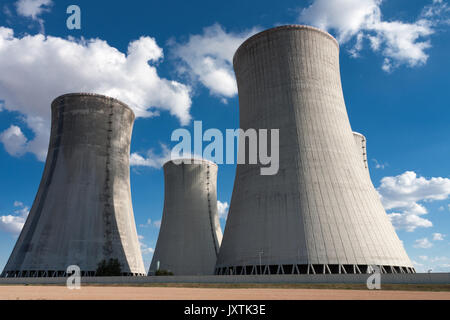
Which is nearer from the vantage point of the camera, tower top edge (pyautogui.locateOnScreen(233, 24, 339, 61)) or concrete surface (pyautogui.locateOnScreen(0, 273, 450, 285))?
concrete surface (pyautogui.locateOnScreen(0, 273, 450, 285))

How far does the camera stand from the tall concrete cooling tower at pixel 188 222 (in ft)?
137

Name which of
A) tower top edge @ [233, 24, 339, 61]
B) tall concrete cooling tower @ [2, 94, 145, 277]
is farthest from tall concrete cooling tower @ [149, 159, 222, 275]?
tower top edge @ [233, 24, 339, 61]

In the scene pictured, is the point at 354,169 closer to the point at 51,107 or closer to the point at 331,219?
the point at 331,219

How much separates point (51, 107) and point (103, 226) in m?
13.1

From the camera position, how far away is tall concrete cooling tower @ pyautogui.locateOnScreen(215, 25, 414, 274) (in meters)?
22.1

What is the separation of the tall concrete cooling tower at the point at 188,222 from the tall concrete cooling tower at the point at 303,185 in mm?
16542

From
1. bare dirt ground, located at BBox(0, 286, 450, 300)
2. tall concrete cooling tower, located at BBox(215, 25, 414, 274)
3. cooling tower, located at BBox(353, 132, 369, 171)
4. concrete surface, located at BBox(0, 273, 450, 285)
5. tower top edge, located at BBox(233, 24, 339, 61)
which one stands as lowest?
bare dirt ground, located at BBox(0, 286, 450, 300)

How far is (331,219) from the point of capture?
880 inches

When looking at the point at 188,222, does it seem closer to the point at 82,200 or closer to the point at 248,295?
the point at 82,200

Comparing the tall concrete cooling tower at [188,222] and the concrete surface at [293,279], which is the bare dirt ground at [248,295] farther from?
the tall concrete cooling tower at [188,222]

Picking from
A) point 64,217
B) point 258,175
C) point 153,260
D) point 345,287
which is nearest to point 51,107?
point 64,217

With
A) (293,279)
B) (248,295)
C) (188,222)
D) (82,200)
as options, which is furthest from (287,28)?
(188,222)

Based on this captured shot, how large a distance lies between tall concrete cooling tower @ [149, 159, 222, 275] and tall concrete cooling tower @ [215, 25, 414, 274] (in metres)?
16.5

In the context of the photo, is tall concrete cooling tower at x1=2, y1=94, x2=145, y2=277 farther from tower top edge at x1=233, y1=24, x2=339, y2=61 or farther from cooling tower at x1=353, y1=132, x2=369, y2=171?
cooling tower at x1=353, y1=132, x2=369, y2=171
